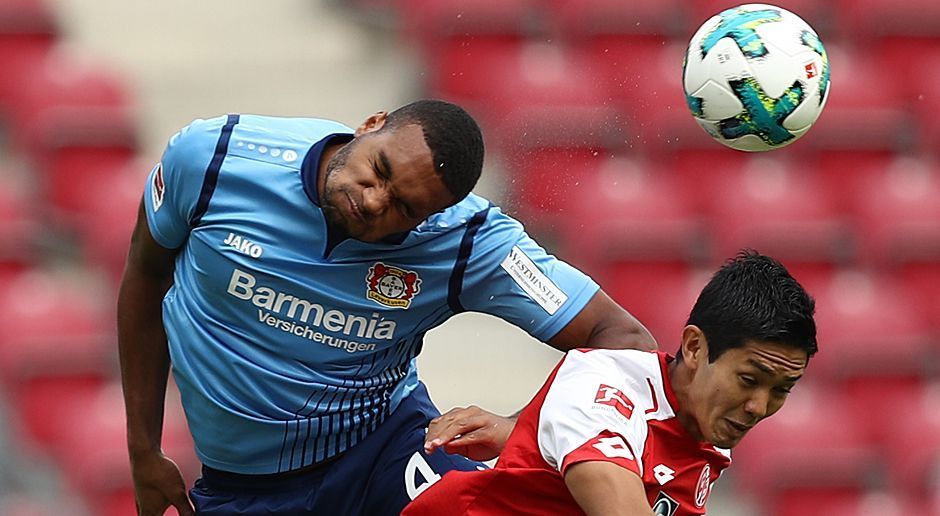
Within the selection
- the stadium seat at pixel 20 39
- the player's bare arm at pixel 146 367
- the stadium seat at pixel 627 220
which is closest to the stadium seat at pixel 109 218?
the stadium seat at pixel 20 39

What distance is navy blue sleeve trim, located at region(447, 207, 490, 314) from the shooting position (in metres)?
3.05

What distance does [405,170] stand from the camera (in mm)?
2801

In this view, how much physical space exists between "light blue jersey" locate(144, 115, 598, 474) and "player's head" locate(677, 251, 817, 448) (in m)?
0.56

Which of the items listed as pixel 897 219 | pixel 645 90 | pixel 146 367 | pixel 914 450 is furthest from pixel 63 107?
pixel 914 450

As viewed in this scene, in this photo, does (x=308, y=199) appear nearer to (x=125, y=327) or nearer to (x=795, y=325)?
(x=125, y=327)

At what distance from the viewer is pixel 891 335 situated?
19.5 feet

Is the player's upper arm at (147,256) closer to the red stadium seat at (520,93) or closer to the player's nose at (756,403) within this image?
the player's nose at (756,403)

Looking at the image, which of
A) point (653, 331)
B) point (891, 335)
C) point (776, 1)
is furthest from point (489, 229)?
point (776, 1)

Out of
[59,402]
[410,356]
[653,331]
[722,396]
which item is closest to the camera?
[722,396]

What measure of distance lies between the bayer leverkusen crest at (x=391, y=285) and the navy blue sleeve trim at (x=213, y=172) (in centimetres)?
35

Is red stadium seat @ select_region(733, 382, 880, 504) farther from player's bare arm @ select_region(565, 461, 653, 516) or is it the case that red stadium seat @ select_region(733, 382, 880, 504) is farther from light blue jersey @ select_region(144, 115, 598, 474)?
player's bare arm @ select_region(565, 461, 653, 516)

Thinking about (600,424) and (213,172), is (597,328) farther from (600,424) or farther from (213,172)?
(213,172)

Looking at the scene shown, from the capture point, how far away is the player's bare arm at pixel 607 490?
7.73 feet

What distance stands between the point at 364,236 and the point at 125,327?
674 millimetres
